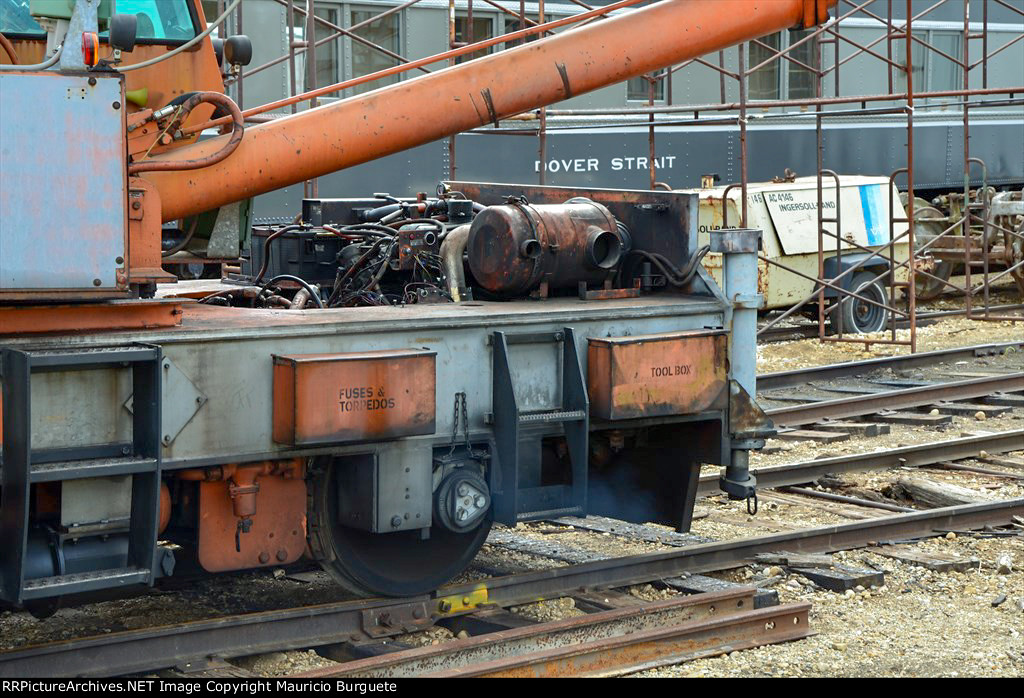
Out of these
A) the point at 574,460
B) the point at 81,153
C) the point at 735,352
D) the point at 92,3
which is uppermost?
the point at 92,3

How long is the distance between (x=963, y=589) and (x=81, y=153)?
14.7 ft

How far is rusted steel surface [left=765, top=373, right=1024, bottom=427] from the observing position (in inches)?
448

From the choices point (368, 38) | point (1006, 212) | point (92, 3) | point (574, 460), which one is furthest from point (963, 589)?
point (1006, 212)

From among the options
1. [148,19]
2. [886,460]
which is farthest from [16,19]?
[886,460]

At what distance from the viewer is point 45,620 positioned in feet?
20.6

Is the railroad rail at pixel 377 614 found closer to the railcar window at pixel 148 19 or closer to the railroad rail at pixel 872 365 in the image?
the railcar window at pixel 148 19

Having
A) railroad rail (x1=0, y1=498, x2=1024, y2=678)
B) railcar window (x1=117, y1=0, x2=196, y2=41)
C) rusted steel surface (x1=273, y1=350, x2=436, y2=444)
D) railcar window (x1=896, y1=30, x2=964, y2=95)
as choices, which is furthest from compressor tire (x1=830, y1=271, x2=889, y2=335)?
rusted steel surface (x1=273, y1=350, x2=436, y2=444)

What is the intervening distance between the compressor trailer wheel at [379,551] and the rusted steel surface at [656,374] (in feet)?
2.61

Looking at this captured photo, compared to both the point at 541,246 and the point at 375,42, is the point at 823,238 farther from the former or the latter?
the point at 541,246

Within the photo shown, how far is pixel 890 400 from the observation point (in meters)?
12.1

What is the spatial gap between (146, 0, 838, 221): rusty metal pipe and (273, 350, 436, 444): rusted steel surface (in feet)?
3.65

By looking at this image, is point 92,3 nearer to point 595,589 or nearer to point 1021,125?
point 595,589

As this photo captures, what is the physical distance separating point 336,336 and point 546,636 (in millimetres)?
1435

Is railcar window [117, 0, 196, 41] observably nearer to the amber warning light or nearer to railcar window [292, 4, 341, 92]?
the amber warning light
